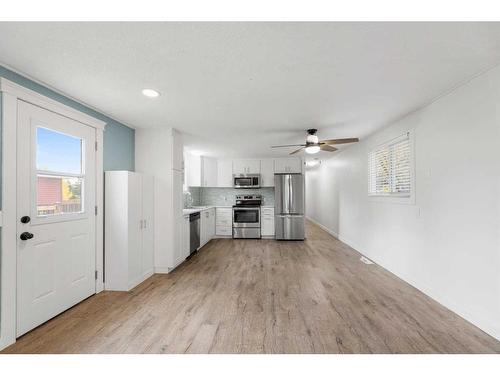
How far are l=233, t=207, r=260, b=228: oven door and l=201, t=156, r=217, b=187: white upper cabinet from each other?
40.2 inches

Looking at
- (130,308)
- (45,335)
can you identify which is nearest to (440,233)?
(130,308)

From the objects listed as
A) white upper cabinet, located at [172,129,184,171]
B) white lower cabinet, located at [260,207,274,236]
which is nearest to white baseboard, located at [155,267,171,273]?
white upper cabinet, located at [172,129,184,171]

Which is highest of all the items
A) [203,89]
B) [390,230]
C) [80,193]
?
[203,89]

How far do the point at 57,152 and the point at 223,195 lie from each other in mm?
4784

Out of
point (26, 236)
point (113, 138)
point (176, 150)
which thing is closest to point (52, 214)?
point (26, 236)

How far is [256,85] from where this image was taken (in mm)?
2252

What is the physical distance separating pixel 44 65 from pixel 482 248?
4093 millimetres

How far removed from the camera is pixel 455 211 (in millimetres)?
2416

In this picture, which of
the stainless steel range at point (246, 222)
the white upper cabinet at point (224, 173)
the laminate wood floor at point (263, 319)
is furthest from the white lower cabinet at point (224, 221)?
the laminate wood floor at point (263, 319)

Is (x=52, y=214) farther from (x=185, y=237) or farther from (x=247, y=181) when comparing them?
(x=247, y=181)

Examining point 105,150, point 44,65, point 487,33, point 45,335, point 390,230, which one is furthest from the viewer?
point 390,230

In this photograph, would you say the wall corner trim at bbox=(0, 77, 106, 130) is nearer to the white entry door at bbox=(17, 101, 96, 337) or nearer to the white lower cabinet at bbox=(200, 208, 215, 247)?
the white entry door at bbox=(17, 101, 96, 337)

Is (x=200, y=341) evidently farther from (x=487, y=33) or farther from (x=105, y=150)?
(x=487, y=33)

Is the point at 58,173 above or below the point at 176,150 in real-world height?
below
